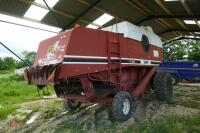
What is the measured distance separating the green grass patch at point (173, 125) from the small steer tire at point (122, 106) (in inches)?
22.3

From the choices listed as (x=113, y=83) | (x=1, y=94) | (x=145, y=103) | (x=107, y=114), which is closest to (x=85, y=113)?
(x=107, y=114)

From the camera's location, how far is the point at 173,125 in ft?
18.0

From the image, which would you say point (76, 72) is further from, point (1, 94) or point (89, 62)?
point (1, 94)

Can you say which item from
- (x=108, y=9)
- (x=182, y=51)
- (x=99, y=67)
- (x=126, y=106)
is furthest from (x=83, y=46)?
(x=182, y=51)

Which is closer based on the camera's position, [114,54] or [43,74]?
[43,74]

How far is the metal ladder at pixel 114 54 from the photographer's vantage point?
6.11m

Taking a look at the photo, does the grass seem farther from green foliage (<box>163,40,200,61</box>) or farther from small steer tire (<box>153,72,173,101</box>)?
green foliage (<box>163,40,200,61</box>)

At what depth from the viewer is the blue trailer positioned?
13227mm

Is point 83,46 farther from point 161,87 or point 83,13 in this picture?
point 83,13

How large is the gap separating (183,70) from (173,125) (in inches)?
339

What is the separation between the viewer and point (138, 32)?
7348 millimetres

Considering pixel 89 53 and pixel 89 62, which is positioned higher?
pixel 89 53

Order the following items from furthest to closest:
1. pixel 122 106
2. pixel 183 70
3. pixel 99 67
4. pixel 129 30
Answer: pixel 183 70, pixel 129 30, pixel 122 106, pixel 99 67

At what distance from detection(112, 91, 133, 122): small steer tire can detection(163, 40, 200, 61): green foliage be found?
578 inches
